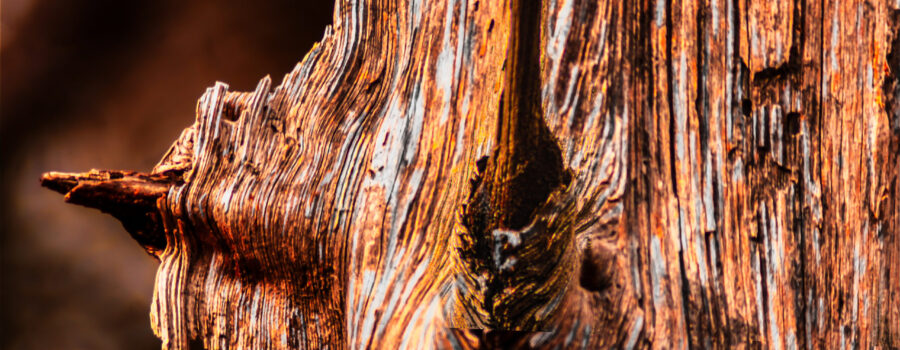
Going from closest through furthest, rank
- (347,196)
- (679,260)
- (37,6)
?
1. (679,260)
2. (347,196)
3. (37,6)

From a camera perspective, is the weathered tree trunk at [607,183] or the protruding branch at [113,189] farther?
the protruding branch at [113,189]

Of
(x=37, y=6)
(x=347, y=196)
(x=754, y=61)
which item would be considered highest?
(x=37, y=6)

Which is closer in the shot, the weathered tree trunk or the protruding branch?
the weathered tree trunk

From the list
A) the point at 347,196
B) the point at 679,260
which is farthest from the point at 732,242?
the point at 347,196

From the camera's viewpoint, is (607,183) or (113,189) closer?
(607,183)

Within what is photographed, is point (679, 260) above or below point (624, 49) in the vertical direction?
below

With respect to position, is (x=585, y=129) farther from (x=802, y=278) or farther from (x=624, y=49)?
(x=802, y=278)

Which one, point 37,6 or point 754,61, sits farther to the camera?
point 37,6

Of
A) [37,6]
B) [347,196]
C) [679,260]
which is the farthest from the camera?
[37,6]
